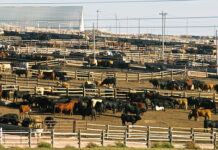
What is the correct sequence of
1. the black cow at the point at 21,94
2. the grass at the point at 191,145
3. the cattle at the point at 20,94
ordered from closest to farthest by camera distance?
the grass at the point at 191,145 < the black cow at the point at 21,94 < the cattle at the point at 20,94

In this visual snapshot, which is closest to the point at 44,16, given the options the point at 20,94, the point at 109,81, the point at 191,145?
the point at 109,81

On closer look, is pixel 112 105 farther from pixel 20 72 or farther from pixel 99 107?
pixel 20 72

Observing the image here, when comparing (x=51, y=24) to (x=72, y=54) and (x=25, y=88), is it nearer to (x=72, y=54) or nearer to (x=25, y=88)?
(x=72, y=54)

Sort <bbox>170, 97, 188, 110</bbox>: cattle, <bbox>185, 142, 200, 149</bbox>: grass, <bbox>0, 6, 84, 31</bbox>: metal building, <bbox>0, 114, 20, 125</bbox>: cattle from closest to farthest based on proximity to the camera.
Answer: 1. <bbox>185, 142, 200, 149</bbox>: grass
2. <bbox>0, 114, 20, 125</bbox>: cattle
3. <bbox>170, 97, 188, 110</bbox>: cattle
4. <bbox>0, 6, 84, 31</bbox>: metal building

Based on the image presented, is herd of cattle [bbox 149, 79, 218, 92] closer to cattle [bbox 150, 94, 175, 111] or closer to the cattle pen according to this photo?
cattle [bbox 150, 94, 175, 111]

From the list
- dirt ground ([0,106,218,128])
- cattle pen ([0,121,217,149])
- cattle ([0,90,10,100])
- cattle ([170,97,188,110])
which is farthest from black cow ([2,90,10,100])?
cattle ([170,97,188,110])

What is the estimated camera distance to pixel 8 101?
39156 millimetres

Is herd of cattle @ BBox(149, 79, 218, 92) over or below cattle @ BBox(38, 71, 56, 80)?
below

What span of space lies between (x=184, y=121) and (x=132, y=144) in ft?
32.6

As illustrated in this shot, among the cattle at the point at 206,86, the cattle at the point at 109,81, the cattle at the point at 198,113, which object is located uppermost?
the cattle at the point at 109,81

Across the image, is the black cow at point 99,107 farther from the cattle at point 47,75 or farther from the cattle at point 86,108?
the cattle at point 47,75

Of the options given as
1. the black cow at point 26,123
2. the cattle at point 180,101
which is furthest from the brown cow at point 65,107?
the cattle at point 180,101

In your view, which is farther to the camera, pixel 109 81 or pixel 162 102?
pixel 109 81

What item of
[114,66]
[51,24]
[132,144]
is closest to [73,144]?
[132,144]
